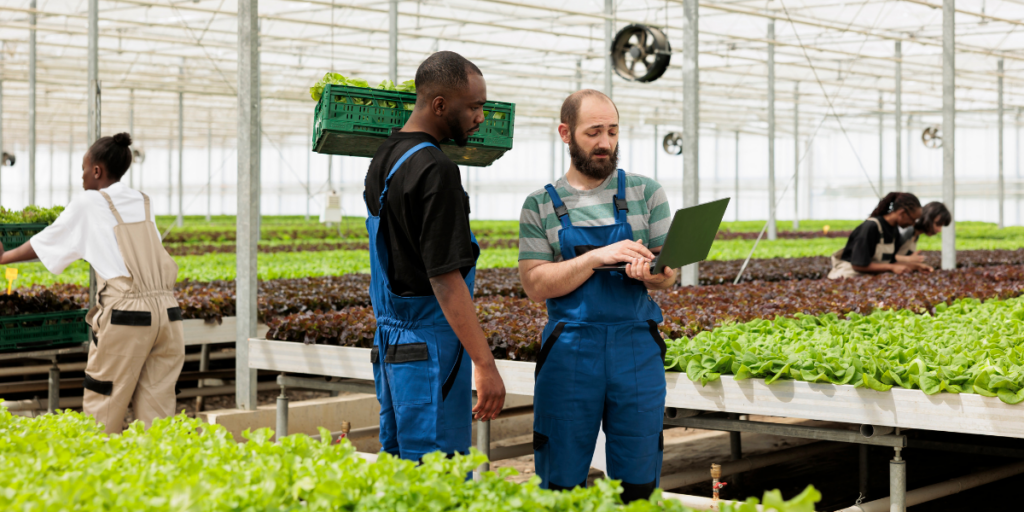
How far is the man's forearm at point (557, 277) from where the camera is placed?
7.89 feet

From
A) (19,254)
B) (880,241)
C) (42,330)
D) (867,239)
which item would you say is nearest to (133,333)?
(19,254)

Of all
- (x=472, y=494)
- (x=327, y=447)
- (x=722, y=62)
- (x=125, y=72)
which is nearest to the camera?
(x=472, y=494)

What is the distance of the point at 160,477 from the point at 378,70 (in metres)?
23.0

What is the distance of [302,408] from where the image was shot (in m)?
5.81

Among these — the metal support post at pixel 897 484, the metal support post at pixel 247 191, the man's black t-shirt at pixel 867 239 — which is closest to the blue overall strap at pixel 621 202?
the metal support post at pixel 897 484

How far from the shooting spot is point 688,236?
233 centimetres

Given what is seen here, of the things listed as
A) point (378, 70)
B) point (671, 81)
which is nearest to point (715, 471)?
point (378, 70)

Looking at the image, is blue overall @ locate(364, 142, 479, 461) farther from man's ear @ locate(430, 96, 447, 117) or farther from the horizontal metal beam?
the horizontal metal beam

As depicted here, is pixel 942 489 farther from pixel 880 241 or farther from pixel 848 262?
pixel 848 262

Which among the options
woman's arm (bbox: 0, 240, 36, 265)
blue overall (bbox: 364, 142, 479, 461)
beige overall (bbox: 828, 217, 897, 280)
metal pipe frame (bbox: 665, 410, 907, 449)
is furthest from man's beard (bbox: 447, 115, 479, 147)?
beige overall (bbox: 828, 217, 897, 280)

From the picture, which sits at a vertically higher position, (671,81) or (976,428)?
(671,81)

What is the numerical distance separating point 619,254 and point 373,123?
1131 mm

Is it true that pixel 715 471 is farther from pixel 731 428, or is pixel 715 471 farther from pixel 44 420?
pixel 44 420

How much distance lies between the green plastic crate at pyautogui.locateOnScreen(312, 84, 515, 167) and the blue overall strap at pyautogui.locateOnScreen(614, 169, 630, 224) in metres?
Result: 0.63
